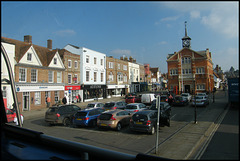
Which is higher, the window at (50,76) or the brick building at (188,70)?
the window at (50,76)

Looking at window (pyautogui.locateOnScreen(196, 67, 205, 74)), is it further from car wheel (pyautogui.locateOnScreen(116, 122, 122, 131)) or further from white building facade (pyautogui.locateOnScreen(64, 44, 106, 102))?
white building facade (pyautogui.locateOnScreen(64, 44, 106, 102))

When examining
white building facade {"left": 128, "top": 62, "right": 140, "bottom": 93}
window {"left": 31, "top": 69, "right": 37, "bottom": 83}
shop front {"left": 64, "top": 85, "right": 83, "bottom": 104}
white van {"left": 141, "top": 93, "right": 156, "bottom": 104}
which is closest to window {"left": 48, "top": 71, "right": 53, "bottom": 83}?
window {"left": 31, "top": 69, "right": 37, "bottom": 83}

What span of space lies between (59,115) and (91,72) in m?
22.0

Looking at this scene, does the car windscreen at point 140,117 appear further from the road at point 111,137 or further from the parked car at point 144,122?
the road at point 111,137

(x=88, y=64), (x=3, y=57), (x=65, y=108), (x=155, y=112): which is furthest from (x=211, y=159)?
(x=88, y=64)

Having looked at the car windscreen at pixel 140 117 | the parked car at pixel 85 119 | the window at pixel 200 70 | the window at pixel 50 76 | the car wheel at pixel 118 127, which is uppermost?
the window at pixel 50 76

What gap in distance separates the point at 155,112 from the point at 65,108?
7.41m

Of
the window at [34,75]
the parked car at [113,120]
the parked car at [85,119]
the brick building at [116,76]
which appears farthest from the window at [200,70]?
the brick building at [116,76]

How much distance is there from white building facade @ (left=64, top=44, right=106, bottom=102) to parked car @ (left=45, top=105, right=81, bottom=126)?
17.6 meters

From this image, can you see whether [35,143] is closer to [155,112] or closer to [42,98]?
[155,112]

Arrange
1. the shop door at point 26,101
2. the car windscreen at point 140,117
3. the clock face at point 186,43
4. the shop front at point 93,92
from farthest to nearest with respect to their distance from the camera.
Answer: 1. the shop front at point 93,92
2. the shop door at point 26,101
3. the car windscreen at point 140,117
4. the clock face at point 186,43

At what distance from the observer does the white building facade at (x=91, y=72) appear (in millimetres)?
31266

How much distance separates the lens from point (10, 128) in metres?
3.80

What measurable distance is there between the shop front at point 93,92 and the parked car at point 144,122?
22.6m
